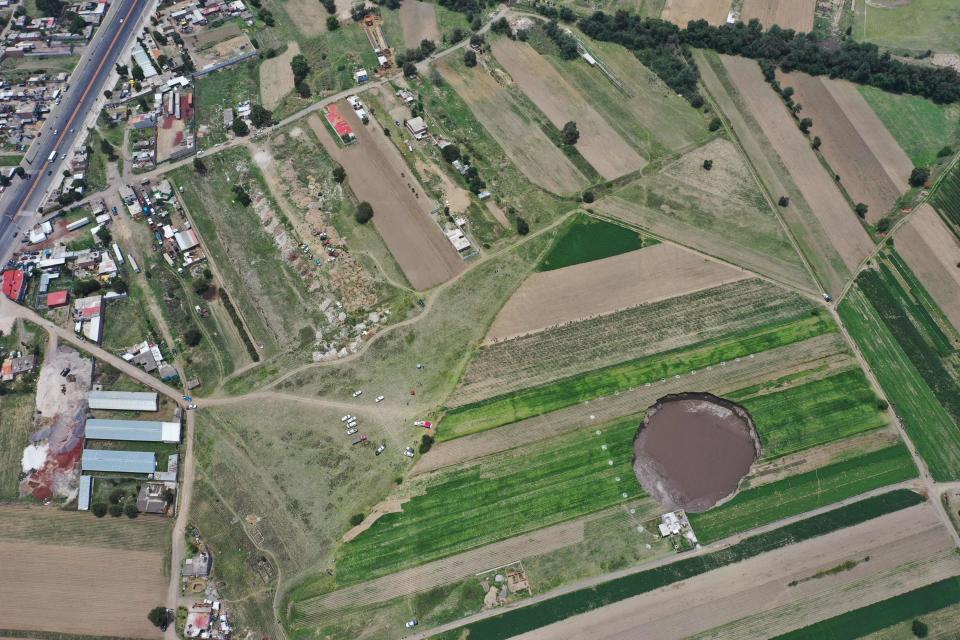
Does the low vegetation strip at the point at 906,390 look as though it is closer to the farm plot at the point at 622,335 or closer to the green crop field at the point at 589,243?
the farm plot at the point at 622,335

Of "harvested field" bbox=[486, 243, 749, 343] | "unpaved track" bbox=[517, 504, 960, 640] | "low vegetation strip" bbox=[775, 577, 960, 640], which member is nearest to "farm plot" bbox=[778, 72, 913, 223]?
"harvested field" bbox=[486, 243, 749, 343]

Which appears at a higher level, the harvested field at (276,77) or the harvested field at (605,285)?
the harvested field at (276,77)

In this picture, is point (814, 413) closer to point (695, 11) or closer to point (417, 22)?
point (695, 11)

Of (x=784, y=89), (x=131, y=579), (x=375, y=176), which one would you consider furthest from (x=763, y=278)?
(x=131, y=579)

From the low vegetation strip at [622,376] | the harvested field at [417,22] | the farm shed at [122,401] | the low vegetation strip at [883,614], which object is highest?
the harvested field at [417,22]

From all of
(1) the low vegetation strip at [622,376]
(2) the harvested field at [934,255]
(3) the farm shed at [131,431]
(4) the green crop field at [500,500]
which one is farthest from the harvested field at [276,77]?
(2) the harvested field at [934,255]

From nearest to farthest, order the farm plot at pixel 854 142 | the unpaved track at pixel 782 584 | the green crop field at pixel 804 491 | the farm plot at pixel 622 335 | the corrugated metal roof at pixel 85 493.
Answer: the unpaved track at pixel 782 584 < the green crop field at pixel 804 491 < the corrugated metal roof at pixel 85 493 < the farm plot at pixel 622 335 < the farm plot at pixel 854 142

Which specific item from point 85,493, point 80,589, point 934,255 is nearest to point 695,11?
point 934,255
